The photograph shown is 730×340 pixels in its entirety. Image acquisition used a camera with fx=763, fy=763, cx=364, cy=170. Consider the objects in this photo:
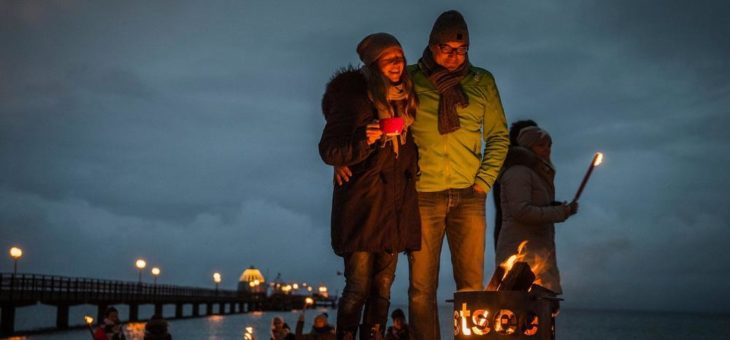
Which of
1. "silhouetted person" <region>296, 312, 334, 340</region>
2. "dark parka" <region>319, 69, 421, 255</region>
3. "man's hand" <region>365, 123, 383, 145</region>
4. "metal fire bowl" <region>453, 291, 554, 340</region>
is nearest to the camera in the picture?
"metal fire bowl" <region>453, 291, 554, 340</region>

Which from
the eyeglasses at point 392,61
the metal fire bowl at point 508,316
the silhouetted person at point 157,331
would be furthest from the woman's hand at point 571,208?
the silhouetted person at point 157,331

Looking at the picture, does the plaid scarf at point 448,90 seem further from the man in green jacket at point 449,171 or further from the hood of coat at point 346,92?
the hood of coat at point 346,92

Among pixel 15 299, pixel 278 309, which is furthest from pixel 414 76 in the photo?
pixel 278 309

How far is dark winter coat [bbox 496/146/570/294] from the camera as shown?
5922 millimetres

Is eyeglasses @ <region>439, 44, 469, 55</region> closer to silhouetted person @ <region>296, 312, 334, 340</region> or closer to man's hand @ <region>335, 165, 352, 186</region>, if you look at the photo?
man's hand @ <region>335, 165, 352, 186</region>

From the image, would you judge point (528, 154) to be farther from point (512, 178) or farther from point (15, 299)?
point (15, 299)

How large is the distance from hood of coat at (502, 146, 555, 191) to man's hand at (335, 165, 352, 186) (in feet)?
6.93

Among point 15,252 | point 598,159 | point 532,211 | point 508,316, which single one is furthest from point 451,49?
point 15,252

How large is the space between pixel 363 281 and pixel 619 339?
293 ft

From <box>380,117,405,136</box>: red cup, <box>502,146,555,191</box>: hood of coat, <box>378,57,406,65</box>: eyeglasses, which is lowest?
<box>380,117,405,136</box>: red cup

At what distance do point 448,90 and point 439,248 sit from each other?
1.06 meters

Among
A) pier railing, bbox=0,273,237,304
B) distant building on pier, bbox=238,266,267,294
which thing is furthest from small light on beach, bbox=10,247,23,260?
distant building on pier, bbox=238,266,267,294

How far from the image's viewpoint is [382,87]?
4.61 m

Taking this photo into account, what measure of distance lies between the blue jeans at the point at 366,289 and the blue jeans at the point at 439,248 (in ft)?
0.97
